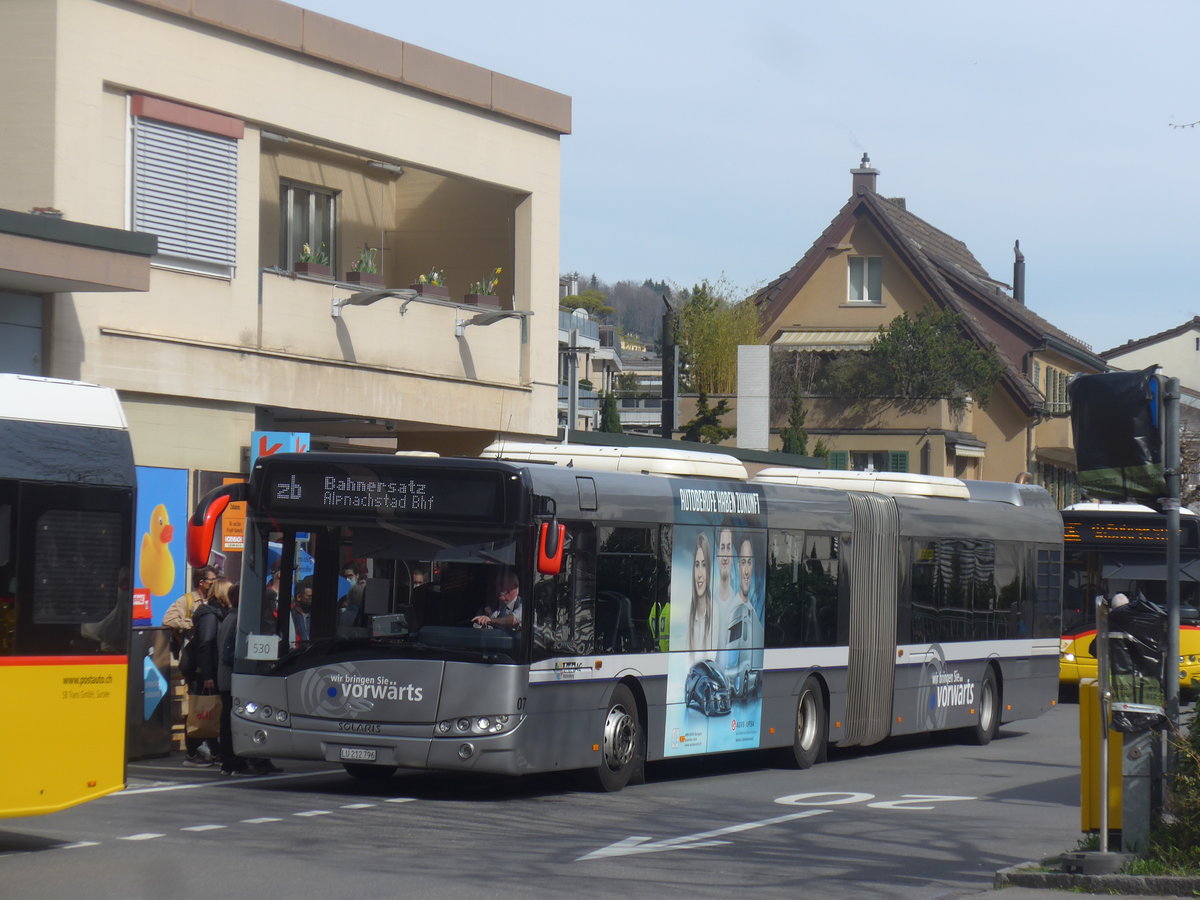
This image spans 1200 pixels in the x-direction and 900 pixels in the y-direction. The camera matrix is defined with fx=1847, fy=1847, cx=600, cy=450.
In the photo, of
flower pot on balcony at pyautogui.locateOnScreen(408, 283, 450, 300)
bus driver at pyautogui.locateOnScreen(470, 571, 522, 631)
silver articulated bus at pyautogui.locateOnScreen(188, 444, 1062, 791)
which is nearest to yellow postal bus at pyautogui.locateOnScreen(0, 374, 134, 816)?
silver articulated bus at pyautogui.locateOnScreen(188, 444, 1062, 791)

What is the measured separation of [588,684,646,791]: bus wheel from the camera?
50.2 feet

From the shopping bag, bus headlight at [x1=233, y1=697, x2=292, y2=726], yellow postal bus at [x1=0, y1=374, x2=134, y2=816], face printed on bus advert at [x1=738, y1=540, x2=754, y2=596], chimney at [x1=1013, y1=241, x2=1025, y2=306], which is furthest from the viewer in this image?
chimney at [x1=1013, y1=241, x2=1025, y2=306]

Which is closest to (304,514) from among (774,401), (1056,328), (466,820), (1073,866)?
(466,820)

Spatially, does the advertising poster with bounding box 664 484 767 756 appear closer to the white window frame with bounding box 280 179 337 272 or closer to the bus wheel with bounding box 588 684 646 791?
the bus wheel with bounding box 588 684 646 791

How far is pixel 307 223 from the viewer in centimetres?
2459

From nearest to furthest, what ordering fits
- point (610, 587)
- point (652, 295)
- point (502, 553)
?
1. point (502, 553)
2. point (610, 587)
3. point (652, 295)

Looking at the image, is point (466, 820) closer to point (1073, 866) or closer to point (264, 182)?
point (1073, 866)

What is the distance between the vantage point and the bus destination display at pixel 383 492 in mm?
14211

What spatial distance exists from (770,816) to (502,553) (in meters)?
2.85

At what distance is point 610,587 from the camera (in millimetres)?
15430

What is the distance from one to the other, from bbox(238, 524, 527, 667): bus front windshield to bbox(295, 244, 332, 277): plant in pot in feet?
27.5

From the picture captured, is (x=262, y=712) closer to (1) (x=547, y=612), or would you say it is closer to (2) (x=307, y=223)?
(1) (x=547, y=612)

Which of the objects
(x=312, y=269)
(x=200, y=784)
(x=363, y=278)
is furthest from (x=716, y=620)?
(x=363, y=278)

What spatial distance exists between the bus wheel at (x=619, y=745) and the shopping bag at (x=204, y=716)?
356 centimetres
